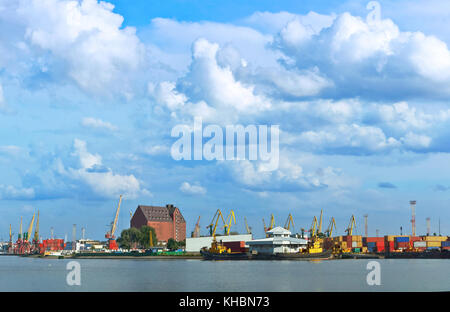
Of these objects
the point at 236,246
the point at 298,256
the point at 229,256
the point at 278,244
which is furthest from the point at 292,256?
the point at 236,246

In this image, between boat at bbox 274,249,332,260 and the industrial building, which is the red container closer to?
the industrial building

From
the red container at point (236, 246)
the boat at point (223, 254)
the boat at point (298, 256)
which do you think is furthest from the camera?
the red container at point (236, 246)

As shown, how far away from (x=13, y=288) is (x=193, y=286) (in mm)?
25668

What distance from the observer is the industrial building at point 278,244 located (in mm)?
172750

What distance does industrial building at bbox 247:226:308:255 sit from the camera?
173m

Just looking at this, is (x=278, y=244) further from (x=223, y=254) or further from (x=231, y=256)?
(x=223, y=254)

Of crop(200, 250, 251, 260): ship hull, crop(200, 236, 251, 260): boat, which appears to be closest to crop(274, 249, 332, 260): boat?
crop(200, 250, 251, 260): ship hull

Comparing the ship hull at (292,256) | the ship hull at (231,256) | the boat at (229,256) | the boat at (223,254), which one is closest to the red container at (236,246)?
the boat at (223,254)

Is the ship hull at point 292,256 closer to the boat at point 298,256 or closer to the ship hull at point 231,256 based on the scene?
the boat at point 298,256

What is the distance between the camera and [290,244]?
175 m

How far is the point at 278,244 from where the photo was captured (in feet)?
567
